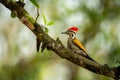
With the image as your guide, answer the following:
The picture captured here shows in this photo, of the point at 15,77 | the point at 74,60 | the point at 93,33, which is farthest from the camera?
the point at 93,33

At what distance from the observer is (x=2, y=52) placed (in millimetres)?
10312

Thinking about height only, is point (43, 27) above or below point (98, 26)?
below

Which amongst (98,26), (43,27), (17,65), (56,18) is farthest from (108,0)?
(43,27)

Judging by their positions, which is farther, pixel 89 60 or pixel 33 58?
pixel 33 58

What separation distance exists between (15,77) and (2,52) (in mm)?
1007

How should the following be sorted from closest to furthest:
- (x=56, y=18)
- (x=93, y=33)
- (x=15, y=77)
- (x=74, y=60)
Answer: (x=74, y=60), (x=15, y=77), (x=93, y=33), (x=56, y=18)

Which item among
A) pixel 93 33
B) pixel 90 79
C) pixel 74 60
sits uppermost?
pixel 93 33

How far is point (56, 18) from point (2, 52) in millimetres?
1638

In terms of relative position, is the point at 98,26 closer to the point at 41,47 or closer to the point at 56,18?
the point at 56,18

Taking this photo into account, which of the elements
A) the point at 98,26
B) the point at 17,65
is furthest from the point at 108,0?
the point at 17,65

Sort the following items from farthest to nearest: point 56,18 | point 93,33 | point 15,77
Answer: point 56,18, point 93,33, point 15,77

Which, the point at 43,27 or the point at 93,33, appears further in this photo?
the point at 93,33

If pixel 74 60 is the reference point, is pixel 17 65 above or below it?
above

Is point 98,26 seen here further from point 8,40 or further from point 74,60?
point 74,60
